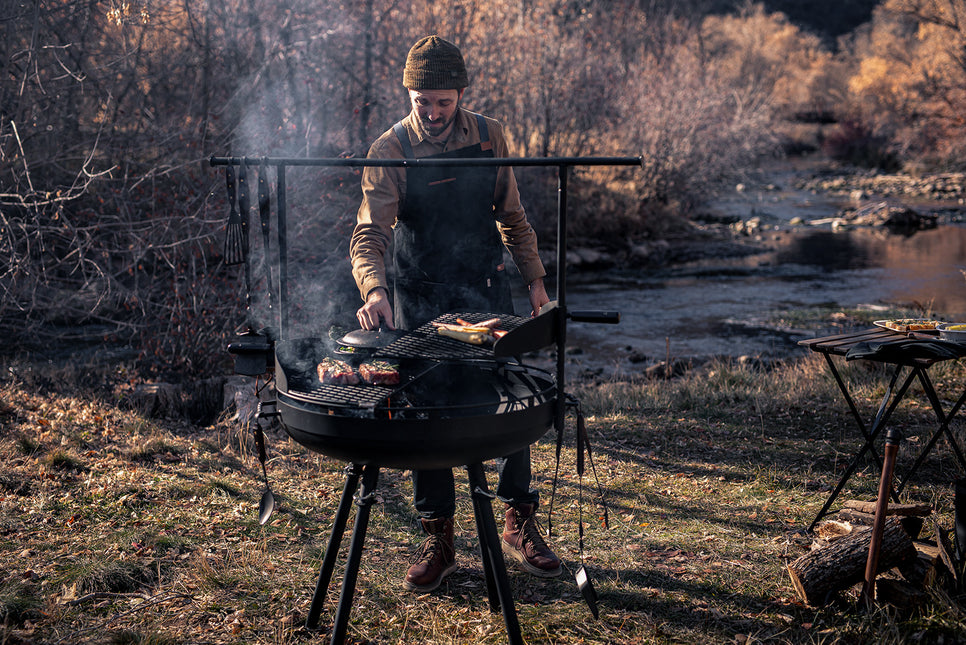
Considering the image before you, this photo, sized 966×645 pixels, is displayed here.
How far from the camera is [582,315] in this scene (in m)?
2.62

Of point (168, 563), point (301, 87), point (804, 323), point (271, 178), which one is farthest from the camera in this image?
point (804, 323)

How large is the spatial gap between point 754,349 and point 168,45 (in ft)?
28.9

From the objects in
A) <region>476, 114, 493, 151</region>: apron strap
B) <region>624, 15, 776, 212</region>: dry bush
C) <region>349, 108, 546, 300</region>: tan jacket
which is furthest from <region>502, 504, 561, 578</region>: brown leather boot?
<region>624, 15, 776, 212</region>: dry bush

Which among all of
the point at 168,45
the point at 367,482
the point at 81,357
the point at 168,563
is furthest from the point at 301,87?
the point at 367,482

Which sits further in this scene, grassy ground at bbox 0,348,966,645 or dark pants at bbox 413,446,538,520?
dark pants at bbox 413,446,538,520

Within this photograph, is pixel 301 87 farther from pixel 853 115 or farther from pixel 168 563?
pixel 853 115

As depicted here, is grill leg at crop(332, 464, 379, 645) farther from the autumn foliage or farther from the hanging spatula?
the autumn foliage

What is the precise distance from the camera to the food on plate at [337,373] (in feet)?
9.60

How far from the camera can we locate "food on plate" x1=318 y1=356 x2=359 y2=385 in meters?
2.93

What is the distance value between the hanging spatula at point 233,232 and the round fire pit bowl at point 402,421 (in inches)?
16.1

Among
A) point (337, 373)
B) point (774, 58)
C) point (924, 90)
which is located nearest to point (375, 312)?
point (337, 373)

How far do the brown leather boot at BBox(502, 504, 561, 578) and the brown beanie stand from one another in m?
1.86

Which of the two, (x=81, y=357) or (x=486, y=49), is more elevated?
(x=486, y=49)

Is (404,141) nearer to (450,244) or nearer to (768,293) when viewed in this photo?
(450,244)
